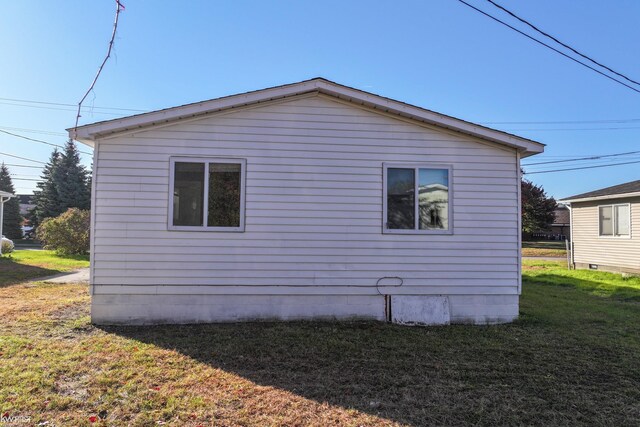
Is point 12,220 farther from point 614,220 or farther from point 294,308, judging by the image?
point 614,220

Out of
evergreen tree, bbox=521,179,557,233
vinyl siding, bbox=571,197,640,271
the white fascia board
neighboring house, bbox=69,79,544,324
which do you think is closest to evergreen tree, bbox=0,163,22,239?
neighboring house, bbox=69,79,544,324

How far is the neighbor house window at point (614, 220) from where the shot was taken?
44.9 feet

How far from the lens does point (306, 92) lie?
654 centimetres

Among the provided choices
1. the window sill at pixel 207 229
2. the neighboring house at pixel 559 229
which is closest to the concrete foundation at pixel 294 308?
the window sill at pixel 207 229

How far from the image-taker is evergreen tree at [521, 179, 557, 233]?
39594 millimetres

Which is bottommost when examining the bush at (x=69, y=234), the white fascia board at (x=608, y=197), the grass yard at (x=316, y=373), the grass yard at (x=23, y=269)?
the grass yard at (x=316, y=373)

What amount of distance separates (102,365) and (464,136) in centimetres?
620

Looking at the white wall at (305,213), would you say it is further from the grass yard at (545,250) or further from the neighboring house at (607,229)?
the grass yard at (545,250)

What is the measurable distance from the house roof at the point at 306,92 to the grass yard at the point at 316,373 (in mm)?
3023

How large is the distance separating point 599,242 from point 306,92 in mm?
13994

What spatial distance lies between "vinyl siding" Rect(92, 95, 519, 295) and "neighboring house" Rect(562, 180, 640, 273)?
982 centimetres

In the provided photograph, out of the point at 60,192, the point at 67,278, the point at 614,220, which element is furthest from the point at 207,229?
the point at 60,192

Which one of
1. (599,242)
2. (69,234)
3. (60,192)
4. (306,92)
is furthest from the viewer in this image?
(60,192)

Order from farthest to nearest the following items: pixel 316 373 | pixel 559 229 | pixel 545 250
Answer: pixel 559 229
pixel 545 250
pixel 316 373
